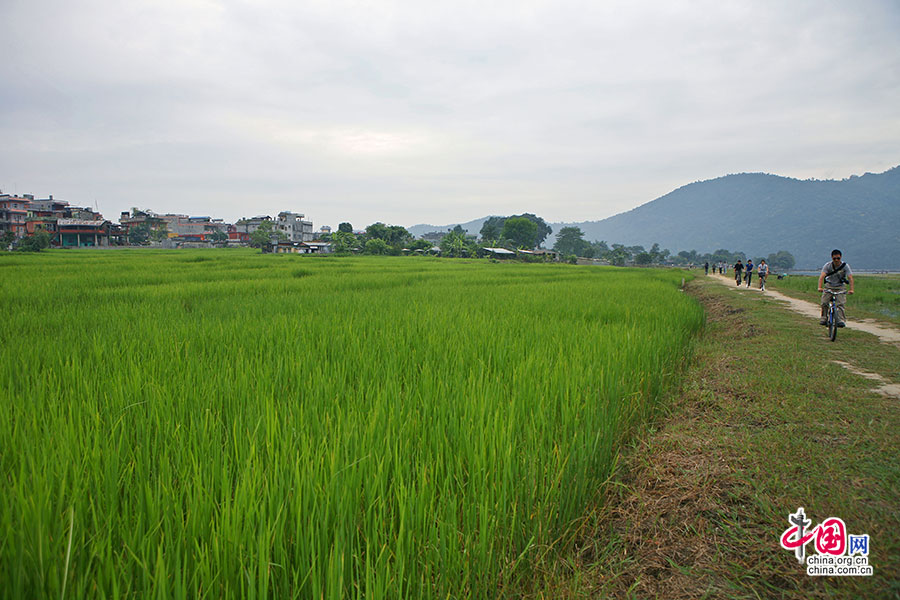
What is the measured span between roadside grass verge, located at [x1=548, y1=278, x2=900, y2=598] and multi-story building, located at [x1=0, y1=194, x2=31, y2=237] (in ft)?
235

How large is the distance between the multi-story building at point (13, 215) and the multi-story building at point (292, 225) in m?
34.1

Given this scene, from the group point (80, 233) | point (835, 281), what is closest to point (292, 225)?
point (80, 233)

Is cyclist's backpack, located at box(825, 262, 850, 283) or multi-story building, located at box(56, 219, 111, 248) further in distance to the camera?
multi-story building, located at box(56, 219, 111, 248)

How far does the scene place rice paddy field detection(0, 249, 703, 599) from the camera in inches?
40.9

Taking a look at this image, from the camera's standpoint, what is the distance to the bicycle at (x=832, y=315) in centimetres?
509

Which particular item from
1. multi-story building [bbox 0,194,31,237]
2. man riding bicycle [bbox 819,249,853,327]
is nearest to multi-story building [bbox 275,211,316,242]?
multi-story building [bbox 0,194,31,237]

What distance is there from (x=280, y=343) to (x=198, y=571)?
2.56 metres

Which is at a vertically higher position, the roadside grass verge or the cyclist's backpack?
the cyclist's backpack

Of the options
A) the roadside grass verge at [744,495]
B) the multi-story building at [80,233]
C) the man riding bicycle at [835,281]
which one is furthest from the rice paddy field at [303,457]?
the multi-story building at [80,233]

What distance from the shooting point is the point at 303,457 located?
53.9 inches
